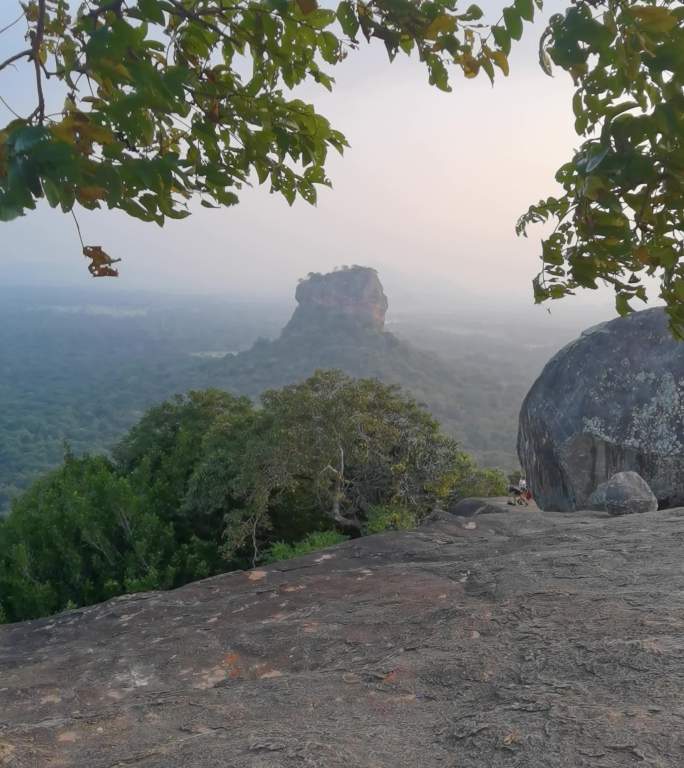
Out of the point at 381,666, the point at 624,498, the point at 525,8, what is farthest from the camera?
the point at 624,498

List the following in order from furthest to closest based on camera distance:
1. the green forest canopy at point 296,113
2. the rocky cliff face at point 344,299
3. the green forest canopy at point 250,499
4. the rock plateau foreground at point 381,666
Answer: the rocky cliff face at point 344,299 → the green forest canopy at point 250,499 → the rock plateau foreground at point 381,666 → the green forest canopy at point 296,113

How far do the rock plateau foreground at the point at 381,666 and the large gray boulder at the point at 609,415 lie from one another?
4.68 metres

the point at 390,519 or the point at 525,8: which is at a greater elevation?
the point at 525,8

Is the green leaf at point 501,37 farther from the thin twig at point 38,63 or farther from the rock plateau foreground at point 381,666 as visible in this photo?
the rock plateau foreground at point 381,666

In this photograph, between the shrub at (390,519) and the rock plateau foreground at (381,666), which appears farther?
the shrub at (390,519)

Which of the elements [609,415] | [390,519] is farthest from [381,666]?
[609,415]

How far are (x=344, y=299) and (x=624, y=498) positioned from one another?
13562 cm

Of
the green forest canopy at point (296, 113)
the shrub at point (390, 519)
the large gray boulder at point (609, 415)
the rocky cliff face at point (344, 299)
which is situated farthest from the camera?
the rocky cliff face at point (344, 299)

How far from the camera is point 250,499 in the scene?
39.9 feet

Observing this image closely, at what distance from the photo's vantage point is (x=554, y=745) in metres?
2.62

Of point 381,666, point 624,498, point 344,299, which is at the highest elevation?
point 344,299

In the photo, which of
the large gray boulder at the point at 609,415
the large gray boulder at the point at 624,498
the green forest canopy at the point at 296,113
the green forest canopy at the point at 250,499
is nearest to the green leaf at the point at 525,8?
the green forest canopy at the point at 296,113

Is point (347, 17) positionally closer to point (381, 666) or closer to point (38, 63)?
point (38, 63)

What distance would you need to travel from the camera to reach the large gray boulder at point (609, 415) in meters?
10.5
